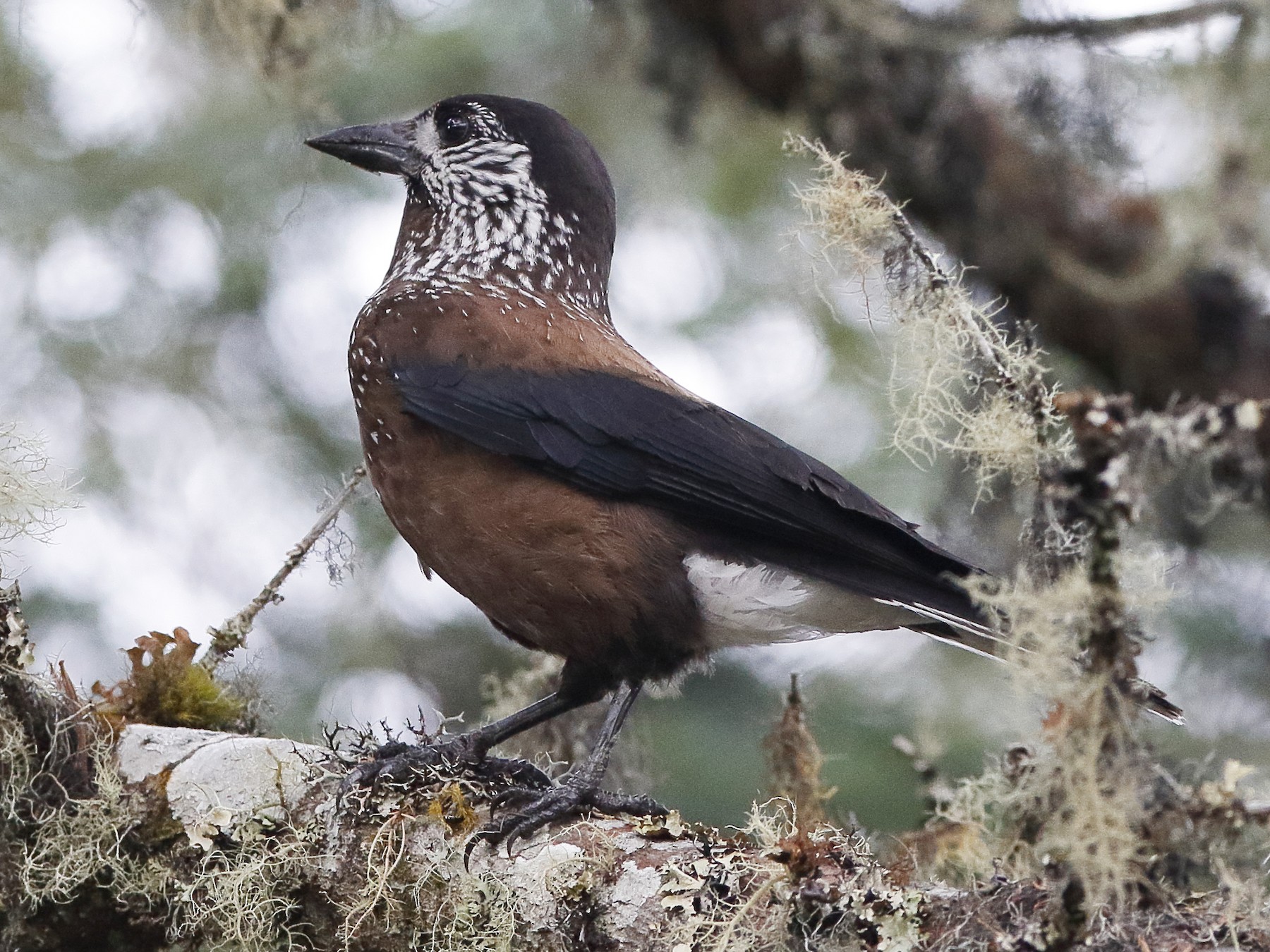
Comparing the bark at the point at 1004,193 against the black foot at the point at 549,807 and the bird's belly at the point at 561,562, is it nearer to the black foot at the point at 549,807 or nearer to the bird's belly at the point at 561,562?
the bird's belly at the point at 561,562

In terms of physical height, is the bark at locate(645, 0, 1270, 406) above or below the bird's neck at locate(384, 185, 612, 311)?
above

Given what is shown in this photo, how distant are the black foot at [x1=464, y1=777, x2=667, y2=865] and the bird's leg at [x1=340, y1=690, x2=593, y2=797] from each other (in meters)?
0.05

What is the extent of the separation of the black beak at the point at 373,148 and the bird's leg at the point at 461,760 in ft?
5.86

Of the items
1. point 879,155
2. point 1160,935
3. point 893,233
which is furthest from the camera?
point 879,155


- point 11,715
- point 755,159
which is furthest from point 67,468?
point 755,159

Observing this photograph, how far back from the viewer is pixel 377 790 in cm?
270

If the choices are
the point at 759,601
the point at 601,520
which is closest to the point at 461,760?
the point at 601,520

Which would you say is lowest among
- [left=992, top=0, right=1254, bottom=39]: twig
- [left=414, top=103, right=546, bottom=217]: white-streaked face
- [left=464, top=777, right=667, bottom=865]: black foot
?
[left=464, top=777, right=667, bottom=865]: black foot

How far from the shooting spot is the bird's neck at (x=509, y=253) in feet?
12.7

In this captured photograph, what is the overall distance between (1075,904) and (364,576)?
163 inches

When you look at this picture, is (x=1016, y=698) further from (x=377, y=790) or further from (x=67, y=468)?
(x=67, y=468)

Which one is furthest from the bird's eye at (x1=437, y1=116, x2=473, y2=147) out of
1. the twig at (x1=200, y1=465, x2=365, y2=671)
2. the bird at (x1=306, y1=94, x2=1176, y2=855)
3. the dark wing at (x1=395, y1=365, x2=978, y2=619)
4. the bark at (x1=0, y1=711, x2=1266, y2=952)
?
the bark at (x1=0, y1=711, x2=1266, y2=952)

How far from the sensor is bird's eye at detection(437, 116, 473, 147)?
4.06 m

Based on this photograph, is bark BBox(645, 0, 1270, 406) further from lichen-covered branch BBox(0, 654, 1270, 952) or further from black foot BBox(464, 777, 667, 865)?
lichen-covered branch BBox(0, 654, 1270, 952)
